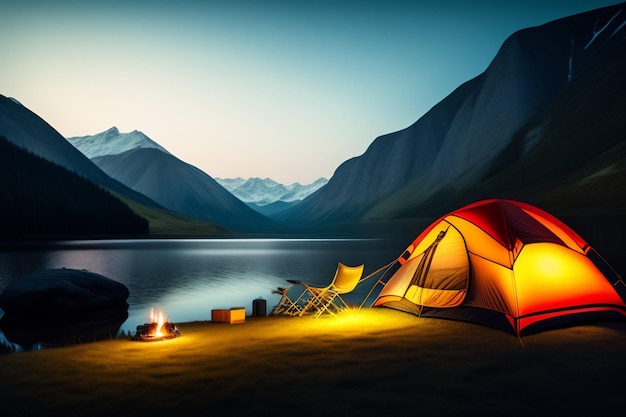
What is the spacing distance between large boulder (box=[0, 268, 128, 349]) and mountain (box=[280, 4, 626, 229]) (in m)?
104

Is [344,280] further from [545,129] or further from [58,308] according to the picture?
[545,129]

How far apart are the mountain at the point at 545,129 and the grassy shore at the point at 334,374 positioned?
4102 inches

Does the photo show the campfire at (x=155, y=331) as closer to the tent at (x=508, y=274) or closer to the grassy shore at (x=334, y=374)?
the grassy shore at (x=334, y=374)

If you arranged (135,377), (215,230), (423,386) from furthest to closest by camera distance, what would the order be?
(215,230)
(135,377)
(423,386)

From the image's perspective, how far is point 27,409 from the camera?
6625mm

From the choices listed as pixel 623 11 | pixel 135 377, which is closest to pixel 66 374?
pixel 135 377

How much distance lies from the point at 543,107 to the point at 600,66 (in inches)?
751

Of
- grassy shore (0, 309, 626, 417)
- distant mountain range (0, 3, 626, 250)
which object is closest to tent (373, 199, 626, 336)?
grassy shore (0, 309, 626, 417)

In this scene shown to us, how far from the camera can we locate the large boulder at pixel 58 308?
15859 millimetres

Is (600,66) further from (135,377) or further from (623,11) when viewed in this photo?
(135,377)

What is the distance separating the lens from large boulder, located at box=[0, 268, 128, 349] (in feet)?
52.0

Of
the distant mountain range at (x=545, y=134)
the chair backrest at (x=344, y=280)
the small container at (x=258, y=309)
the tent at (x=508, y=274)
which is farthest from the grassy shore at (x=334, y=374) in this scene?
the distant mountain range at (x=545, y=134)

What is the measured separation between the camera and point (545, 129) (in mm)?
144000

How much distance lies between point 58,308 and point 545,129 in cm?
15054
